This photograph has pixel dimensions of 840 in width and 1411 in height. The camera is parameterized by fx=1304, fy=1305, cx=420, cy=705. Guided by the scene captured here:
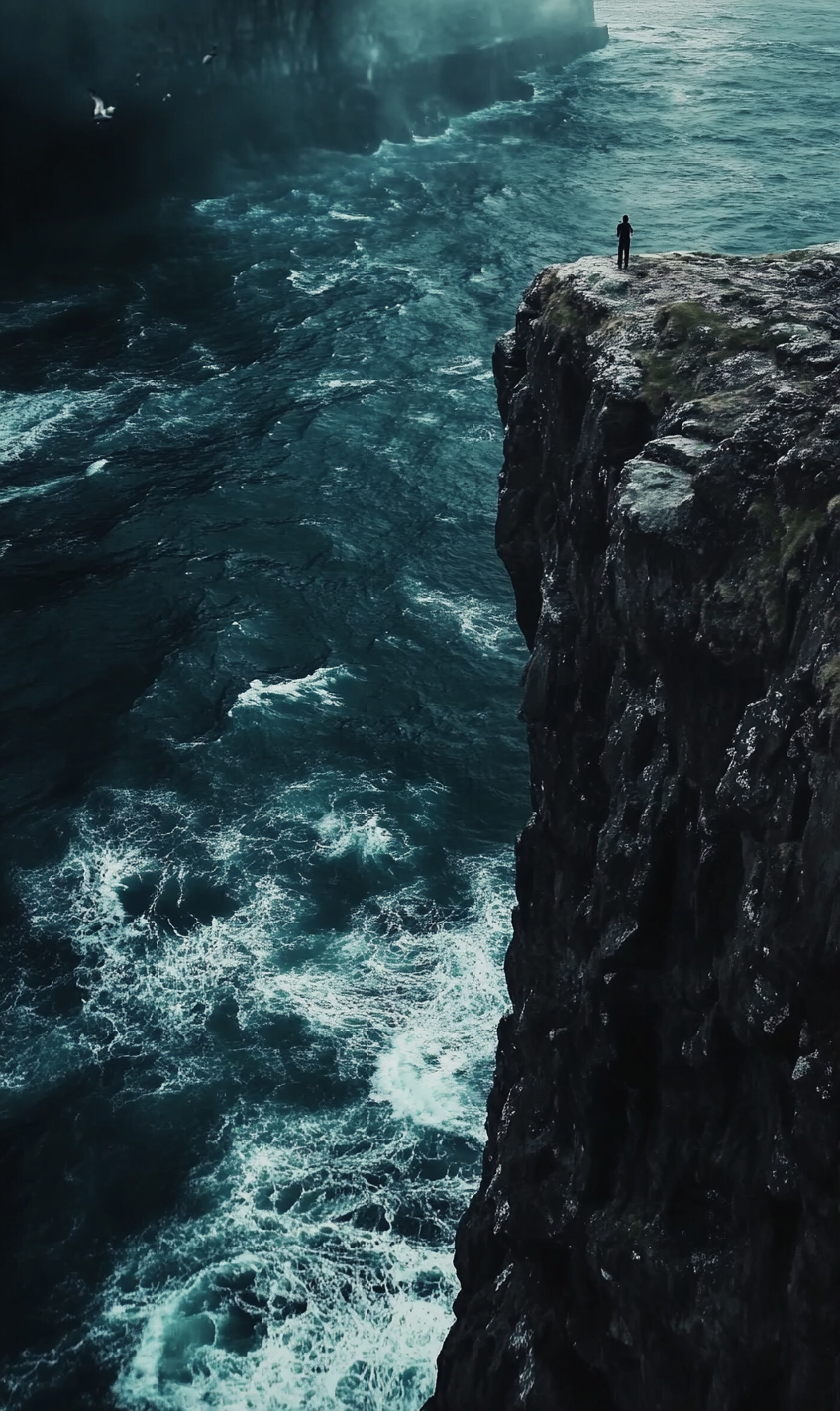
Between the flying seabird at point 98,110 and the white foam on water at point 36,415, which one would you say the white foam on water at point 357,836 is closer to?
the white foam on water at point 36,415

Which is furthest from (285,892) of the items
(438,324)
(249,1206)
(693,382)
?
(438,324)

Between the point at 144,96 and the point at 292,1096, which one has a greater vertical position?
the point at 144,96

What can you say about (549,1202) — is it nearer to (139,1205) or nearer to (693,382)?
(693,382)

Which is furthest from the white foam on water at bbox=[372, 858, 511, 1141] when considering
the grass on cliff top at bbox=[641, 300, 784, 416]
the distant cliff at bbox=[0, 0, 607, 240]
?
the distant cliff at bbox=[0, 0, 607, 240]

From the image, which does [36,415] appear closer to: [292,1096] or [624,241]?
[292,1096]

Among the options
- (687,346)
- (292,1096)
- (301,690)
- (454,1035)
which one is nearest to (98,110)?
(301,690)

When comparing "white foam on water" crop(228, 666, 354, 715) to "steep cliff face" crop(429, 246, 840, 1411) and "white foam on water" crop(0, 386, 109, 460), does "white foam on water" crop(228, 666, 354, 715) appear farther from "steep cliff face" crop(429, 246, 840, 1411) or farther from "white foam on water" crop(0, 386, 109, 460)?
"steep cliff face" crop(429, 246, 840, 1411)
